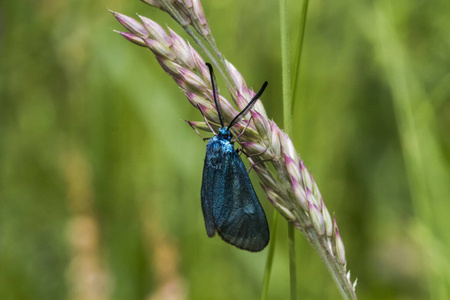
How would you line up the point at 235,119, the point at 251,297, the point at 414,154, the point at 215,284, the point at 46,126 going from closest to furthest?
the point at 235,119 < the point at 414,154 < the point at 215,284 < the point at 251,297 < the point at 46,126

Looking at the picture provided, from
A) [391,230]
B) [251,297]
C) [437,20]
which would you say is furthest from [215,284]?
[437,20]

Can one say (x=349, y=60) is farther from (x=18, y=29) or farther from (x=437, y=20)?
(x=18, y=29)

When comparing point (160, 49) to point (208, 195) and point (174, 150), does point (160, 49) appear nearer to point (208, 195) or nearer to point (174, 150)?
point (208, 195)

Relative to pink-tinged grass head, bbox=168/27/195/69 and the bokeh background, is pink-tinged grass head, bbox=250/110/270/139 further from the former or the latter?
the bokeh background

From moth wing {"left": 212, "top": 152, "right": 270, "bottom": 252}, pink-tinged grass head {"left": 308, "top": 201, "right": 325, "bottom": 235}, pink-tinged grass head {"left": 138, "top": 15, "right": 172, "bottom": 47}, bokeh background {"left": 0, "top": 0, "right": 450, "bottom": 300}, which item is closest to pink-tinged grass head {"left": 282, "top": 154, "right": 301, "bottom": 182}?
pink-tinged grass head {"left": 308, "top": 201, "right": 325, "bottom": 235}

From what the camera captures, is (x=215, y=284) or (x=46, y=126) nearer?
(x=215, y=284)

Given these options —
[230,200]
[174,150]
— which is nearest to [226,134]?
[230,200]
